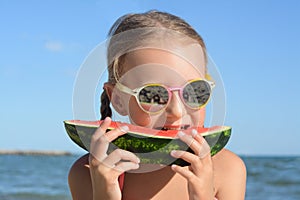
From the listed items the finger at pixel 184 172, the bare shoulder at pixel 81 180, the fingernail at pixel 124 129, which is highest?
the fingernail at pixel 124 129

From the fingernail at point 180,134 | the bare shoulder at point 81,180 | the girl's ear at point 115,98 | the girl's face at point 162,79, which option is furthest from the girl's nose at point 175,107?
the bare shoulder at point 81,180

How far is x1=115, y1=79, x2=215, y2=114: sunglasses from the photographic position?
9.82 feet

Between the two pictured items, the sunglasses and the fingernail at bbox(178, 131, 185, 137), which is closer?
the fingernail at bbox(178, 131, 185, 137)

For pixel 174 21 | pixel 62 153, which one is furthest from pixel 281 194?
pixel 62 153

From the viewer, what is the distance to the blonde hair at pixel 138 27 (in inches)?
134

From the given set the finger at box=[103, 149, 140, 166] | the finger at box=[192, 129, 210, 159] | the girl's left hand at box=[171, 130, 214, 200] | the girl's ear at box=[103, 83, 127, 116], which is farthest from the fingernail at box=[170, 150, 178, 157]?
the girl's ear at box=[103, 83, 127, 116]

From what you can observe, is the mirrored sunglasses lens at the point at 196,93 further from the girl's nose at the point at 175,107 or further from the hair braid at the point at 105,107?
the hair braid at the point at 105,107

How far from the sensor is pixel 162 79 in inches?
120

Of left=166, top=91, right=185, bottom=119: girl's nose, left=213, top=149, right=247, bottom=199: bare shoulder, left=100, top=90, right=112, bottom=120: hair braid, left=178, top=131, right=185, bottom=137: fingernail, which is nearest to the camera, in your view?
left=178, top=131, right=185, bottom=137: fingernail

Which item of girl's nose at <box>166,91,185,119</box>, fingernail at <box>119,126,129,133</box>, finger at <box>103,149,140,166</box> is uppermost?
girl's nose at <box>166,91,185,119</box>

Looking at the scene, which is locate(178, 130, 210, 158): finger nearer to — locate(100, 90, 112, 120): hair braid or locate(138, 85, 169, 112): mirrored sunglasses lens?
locate(138, 85, 169, 112): mirrored sunglasses lens

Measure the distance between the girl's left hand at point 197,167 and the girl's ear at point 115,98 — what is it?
1.99 feet

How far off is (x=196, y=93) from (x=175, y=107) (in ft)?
0.51

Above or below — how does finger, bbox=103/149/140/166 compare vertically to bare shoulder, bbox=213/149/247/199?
above
